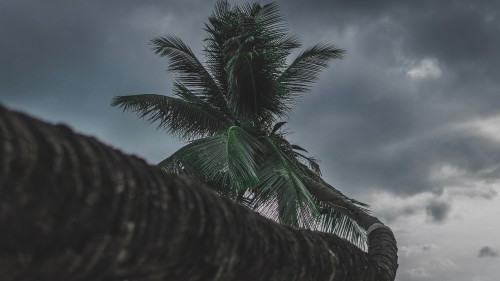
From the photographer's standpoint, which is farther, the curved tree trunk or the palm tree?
the palm tree

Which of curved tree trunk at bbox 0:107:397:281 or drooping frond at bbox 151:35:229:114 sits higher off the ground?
drooping frond at bbox 151:35:229:114

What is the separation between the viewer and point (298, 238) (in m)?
1.87

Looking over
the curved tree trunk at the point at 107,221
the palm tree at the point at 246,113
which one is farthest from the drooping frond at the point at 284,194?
the curved tree trunk at the point at 107,221

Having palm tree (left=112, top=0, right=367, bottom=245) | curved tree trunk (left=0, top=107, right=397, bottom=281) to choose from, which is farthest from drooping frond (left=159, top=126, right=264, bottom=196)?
curved tree trunk (left=0, top=107, right=397, bottom=281)

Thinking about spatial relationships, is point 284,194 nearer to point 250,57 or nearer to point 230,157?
point 230,157

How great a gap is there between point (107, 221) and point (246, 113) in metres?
11.0

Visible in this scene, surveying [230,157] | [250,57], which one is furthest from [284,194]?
[250,57]

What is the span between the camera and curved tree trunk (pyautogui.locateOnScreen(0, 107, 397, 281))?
1041 millimetres

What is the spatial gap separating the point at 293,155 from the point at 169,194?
1087 centimetres

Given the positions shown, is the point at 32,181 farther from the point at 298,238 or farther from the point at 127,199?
the point at 298,238

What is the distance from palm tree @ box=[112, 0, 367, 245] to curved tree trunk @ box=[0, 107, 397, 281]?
7.34 m

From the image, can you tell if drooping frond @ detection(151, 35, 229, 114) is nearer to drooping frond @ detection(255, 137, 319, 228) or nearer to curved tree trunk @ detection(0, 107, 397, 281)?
drooping frond @ detection(255, 137, 319, 228)

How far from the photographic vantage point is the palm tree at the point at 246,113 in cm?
938

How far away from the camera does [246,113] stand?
1218 cm
